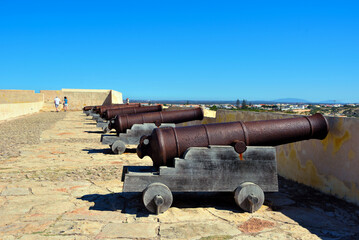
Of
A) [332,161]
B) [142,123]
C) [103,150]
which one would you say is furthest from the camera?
[142,123]

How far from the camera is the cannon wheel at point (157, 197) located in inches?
139

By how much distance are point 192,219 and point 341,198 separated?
5.90 ft

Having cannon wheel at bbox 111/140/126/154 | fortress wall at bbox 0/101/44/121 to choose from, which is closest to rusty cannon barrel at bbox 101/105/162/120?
cannon wheel at bbox 111/140/126/154

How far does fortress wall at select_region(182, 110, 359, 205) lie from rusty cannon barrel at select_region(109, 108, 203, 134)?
3.03 metres

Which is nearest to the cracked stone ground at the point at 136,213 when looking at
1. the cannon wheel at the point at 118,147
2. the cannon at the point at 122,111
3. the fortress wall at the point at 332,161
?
the fortress wall at the point at 332,161

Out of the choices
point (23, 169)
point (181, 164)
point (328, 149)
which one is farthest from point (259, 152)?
point (23, 169)

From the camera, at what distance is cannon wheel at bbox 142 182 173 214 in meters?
3.54

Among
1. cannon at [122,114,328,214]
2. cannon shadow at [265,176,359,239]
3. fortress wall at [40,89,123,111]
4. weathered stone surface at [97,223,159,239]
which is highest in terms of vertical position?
fortress wall at [40,89,123,111]

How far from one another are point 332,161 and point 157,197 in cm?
218

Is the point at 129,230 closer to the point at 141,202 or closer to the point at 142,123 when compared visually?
the point at 141,202

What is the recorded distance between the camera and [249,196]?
3637 mm

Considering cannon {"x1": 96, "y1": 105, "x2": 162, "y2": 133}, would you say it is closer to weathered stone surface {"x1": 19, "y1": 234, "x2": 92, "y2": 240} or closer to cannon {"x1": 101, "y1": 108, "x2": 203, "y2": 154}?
cannon {"x1": 101, "y1": 108, "x2": 203, "y2": 154}

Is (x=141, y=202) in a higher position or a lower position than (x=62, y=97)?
lower

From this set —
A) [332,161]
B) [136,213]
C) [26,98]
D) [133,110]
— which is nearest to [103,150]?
[133,110]
